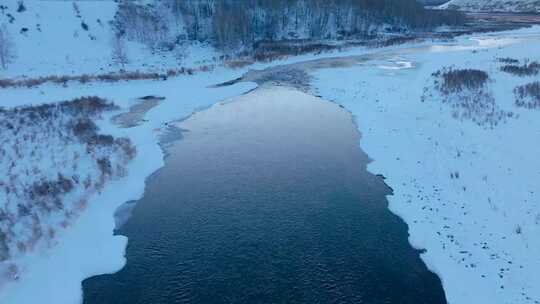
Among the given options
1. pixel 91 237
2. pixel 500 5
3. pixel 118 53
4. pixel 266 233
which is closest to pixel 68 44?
pixel 118 53

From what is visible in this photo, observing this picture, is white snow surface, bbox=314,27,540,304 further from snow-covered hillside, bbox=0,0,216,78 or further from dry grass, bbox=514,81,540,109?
snow-covered hillside, bbox=0,0,216,78

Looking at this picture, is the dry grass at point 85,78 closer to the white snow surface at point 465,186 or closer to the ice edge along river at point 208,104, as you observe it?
the ice edge along river at point 208,104

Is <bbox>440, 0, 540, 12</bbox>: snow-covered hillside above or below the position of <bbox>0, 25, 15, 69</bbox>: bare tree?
above

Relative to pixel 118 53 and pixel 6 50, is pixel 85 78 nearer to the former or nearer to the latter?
pixel 118 53

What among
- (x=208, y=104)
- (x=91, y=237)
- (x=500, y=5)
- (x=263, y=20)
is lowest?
(x=91, y=237)

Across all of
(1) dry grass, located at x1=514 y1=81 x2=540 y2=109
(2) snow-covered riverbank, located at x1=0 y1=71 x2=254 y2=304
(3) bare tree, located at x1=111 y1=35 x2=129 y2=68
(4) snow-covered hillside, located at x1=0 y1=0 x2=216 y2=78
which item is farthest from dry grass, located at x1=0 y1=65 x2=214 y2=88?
(1) dry grass, located at x1=514 y1=81 x2=540 y2=109

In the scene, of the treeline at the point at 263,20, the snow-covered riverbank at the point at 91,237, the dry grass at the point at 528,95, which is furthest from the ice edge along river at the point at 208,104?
the treeline at the point at 263,20

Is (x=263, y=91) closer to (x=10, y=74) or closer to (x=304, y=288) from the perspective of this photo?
(x=304, y=288)
